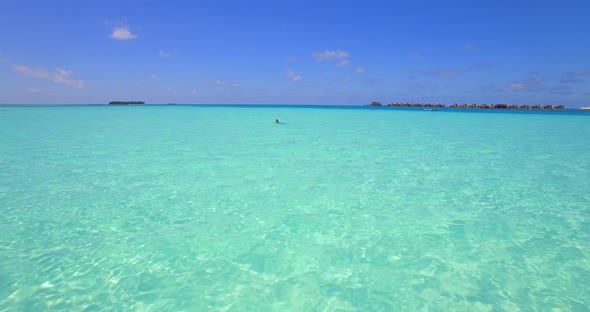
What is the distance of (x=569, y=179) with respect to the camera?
8.07 meters

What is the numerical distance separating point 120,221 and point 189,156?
19.8ft

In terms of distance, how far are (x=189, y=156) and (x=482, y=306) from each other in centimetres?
993

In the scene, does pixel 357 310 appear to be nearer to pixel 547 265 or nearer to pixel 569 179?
pixel 547 265

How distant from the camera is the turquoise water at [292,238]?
3.31 metres

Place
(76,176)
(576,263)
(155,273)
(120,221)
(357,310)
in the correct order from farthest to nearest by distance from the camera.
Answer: (76,176) → (120,221) → (576,263) → (155,273) → (357,310)

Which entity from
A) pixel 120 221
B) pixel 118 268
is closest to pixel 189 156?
pixel 120 221

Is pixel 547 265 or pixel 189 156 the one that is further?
pixel 189 156

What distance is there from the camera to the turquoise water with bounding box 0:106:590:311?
130 inches

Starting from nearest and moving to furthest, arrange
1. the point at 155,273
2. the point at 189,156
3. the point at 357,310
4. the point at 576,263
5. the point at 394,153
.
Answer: the point at 357,310 → the point at 155,273 → the point at 576,263 → the point at 189,156 → the point at 394,153

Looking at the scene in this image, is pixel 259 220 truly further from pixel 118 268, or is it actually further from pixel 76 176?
pixel 76 176

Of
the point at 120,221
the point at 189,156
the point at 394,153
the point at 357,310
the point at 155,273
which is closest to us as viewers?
the point at 357,310

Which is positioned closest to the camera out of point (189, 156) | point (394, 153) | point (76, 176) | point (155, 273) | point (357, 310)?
point (357, 310)

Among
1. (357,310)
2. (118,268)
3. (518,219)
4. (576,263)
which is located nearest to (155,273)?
(118,268)

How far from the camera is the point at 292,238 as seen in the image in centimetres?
462
